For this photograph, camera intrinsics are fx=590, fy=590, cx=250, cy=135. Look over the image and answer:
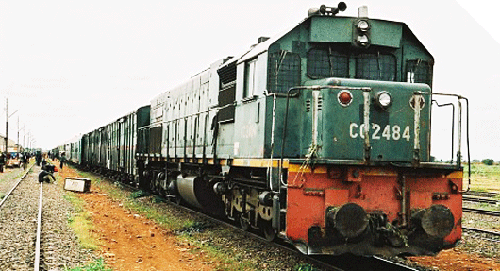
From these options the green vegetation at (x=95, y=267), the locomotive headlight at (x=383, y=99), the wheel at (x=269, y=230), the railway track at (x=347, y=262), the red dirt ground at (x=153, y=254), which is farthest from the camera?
the wheel at (x=269, y=230)

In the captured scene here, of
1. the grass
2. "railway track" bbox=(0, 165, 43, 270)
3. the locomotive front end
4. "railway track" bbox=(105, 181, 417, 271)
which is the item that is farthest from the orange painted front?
the grass

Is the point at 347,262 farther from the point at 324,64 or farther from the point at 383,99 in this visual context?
the point at 324,64

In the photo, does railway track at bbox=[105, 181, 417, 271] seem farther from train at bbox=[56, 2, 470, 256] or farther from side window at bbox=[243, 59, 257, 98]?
side window at bbox=[243, 59, 257, 98]

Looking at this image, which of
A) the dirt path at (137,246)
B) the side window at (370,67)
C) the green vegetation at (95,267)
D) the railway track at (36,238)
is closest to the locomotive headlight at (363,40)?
the side window at (370,67)

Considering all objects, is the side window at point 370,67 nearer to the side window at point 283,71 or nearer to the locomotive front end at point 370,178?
the locomotive front end at point 370,178

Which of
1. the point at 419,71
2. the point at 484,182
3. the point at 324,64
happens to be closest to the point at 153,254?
the point at 324,64

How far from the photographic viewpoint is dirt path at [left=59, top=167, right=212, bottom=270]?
371 inches

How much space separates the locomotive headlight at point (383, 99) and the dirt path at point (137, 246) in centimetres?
363

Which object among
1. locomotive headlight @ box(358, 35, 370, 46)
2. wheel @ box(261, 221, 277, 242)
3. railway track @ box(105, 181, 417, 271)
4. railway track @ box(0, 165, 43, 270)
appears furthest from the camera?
wheel @ box(261, 221, 277, 242)

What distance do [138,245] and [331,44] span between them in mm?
5388

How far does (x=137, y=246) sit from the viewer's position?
11.1 metres

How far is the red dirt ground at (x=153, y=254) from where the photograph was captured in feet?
30.7

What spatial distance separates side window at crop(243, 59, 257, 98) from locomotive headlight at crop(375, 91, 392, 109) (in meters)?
2.15

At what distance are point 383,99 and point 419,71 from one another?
4.58 feet
